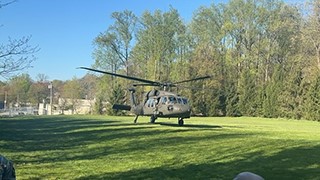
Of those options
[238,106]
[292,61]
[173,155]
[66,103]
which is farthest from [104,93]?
[173,155]

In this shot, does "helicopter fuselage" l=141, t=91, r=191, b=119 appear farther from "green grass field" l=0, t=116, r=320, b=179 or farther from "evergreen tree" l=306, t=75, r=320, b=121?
"evergreen tree" l=306, t=75, r=320, b=121

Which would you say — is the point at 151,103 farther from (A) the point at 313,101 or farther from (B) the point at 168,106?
(A) the point at 313,101

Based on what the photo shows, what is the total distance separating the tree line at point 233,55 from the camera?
4728 cm

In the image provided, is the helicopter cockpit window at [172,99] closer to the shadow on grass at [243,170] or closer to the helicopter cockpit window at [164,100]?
the helicopter cockpit window at [164,100]

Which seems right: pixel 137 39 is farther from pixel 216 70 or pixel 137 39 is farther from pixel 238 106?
pixel 238 106

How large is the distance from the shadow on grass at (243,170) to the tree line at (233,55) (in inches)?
1321

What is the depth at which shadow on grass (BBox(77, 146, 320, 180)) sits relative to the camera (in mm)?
7926

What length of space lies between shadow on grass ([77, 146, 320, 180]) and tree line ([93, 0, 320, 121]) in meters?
33.5

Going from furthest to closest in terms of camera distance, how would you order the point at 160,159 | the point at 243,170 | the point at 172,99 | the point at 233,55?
the point at 233,55
the point at 172,99
the point at 160,159
the point at 243,170

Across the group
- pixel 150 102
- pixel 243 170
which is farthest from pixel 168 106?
pixel 243 170

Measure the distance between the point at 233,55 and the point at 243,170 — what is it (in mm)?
50057

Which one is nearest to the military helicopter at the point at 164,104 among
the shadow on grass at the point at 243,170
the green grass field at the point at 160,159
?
the green grass field at the point at 160,159

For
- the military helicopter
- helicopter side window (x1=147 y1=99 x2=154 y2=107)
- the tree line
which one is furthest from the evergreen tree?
helicopter side window (x1=147 y1=99 x2=154 y2=107)

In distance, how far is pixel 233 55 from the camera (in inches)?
2263
